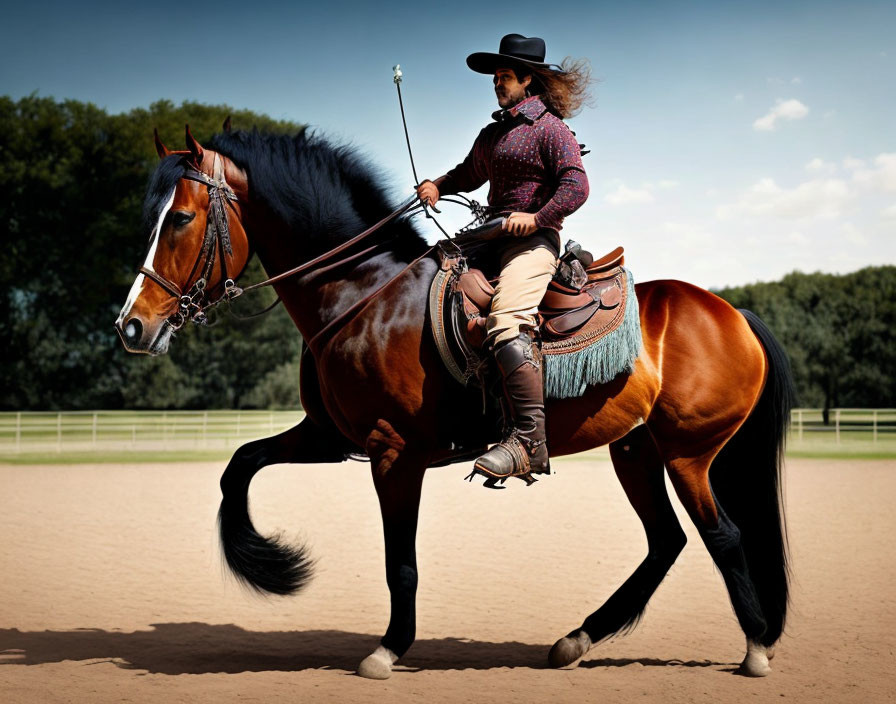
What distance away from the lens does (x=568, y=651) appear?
4.96 m

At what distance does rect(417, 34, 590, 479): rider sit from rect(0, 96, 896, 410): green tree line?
23963 millimetres

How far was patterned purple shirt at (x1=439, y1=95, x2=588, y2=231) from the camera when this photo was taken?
4.58 metres

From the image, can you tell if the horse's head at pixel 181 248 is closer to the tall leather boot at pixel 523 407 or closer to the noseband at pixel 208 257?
the noseband at pixel 208 257

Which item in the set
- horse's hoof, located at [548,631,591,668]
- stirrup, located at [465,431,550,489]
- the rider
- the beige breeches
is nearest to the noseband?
the rider

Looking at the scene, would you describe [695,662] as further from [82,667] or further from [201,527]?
[201,527]

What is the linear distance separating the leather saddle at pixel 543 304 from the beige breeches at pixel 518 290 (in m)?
0.08

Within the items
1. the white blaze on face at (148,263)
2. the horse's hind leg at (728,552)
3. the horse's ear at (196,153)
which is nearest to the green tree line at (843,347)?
the horse's hind leg at (728,552)

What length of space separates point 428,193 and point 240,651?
9.66 ft

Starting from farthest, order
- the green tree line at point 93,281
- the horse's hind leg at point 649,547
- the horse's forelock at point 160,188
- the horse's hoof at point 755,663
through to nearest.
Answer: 1. the green tree line at point 93,281
2. the horse's hind leg at point 649,547
3. the horse's hoof at point 755,663
4. the horse's forelock at point 160,188

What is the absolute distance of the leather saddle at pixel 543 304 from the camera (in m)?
4.66

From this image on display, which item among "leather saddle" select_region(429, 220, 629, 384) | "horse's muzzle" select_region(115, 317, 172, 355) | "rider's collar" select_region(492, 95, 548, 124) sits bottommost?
"horse's muzzle" select_region(115, 317, 172, 355)

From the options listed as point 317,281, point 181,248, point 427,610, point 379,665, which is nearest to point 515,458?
point 379,665

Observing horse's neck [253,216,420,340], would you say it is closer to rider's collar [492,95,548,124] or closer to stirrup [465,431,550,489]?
rider's collar [492,95,548,124]

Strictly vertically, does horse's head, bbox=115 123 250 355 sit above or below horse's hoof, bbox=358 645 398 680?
above
